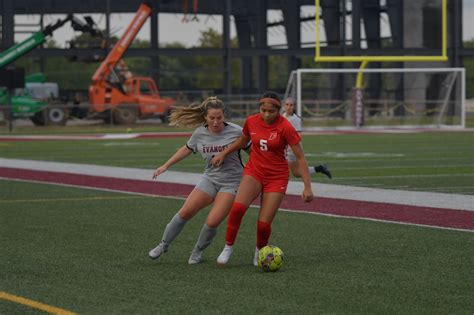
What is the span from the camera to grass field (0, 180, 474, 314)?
27.5 ft

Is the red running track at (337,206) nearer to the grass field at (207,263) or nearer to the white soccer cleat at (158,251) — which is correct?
the grass field at (207,263)

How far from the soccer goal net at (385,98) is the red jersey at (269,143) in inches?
1323

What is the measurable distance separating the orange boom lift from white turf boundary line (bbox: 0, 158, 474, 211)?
24162mm

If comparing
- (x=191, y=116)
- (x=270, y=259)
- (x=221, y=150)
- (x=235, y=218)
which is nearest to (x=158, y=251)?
(x=235, y=218)

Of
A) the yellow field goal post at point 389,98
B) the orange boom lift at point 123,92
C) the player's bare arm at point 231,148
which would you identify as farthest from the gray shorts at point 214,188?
the orange boom lift at point 123,92

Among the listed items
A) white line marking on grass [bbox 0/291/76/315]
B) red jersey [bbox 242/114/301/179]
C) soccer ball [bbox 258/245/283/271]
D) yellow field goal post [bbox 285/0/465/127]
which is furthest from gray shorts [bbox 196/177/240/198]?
yellow field goal post [bbox 285/0/465/127]

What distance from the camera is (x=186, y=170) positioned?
23.3m

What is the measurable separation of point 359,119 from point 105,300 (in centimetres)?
3800

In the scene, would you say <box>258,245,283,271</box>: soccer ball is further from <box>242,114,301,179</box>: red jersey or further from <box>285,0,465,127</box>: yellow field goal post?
<box>285,0,465,127</box>: yellow field goal post

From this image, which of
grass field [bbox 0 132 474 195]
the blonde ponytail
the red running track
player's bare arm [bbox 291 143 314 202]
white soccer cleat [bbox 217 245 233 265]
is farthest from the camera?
grass field [bbox 0 132 474 195]

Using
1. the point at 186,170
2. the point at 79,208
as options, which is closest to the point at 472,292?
the point at 79,208

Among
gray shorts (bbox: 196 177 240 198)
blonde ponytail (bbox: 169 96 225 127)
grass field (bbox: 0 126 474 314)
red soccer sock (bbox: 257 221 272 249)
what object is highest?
blonde ponytail (bbox: 169 96 225 127)

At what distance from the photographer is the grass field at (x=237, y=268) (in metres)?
8.38

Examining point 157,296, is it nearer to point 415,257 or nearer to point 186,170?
point 415,257
